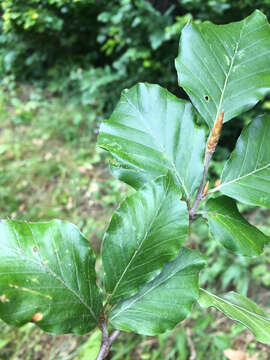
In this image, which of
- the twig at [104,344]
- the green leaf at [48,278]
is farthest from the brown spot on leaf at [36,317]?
the twig at [104,344]

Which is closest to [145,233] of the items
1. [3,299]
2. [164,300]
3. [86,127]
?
[164,300]

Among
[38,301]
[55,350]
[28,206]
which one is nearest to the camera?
[38,301]

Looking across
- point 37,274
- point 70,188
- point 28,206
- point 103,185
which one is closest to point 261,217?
point 103,185

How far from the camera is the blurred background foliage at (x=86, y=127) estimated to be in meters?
1.61

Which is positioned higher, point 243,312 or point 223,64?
point 223,64

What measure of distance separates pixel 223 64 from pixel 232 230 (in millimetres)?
292

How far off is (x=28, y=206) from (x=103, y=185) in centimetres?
60

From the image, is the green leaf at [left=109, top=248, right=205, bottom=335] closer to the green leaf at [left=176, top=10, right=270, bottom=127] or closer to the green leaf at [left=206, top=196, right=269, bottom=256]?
the green leaf at [left=206, top=196, right=269, bottom=256]

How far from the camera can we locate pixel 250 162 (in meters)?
0.54

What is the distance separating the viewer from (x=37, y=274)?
42 cm

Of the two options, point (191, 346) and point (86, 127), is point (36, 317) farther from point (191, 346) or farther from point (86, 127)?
point (86, 127)

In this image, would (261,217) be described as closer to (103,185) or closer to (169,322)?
(103,185)

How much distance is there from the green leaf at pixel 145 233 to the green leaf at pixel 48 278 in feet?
0.14

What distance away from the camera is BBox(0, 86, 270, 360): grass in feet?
5.15
